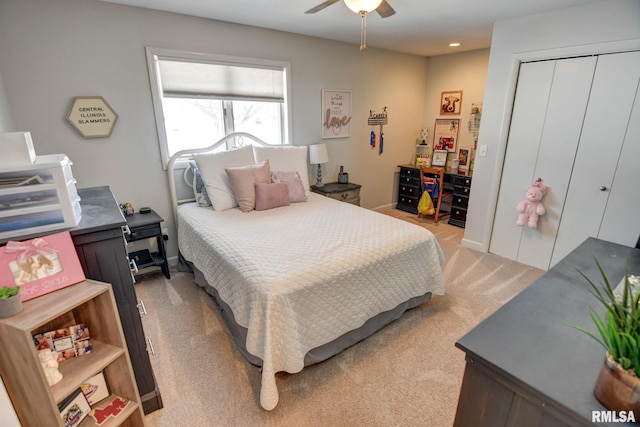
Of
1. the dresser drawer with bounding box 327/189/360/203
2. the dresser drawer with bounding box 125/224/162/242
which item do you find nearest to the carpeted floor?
the dresser drawer with bounding box 125/224/162/242

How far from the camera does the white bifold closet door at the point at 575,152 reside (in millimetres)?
2471

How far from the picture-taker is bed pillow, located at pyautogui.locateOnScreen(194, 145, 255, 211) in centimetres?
276

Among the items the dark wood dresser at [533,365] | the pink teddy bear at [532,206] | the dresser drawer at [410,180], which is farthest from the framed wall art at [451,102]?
the dark wood dresser at [533,365]

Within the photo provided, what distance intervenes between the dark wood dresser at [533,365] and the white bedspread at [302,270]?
88 centimetres

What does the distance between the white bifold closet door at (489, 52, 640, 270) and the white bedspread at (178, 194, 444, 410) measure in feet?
4.92

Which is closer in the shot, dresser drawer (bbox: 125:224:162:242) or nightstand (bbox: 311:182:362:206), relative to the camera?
dresser drawer (bbox: 125:224:162:242)

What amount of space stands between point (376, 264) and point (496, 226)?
214cm

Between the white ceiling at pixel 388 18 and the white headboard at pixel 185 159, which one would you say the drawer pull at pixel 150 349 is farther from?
the white ceiling at pixel 388 18

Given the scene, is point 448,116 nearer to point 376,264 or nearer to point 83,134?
point 376,264

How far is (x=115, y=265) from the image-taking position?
4.34 feet

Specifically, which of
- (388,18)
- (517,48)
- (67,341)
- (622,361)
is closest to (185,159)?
(67,341)

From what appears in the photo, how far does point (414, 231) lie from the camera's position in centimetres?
225

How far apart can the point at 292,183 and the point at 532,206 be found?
235 cm

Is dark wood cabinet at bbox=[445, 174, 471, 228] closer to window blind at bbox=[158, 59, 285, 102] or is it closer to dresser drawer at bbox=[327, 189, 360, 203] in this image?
dresser drawer at bbox=[327, 189, 360, 203]
